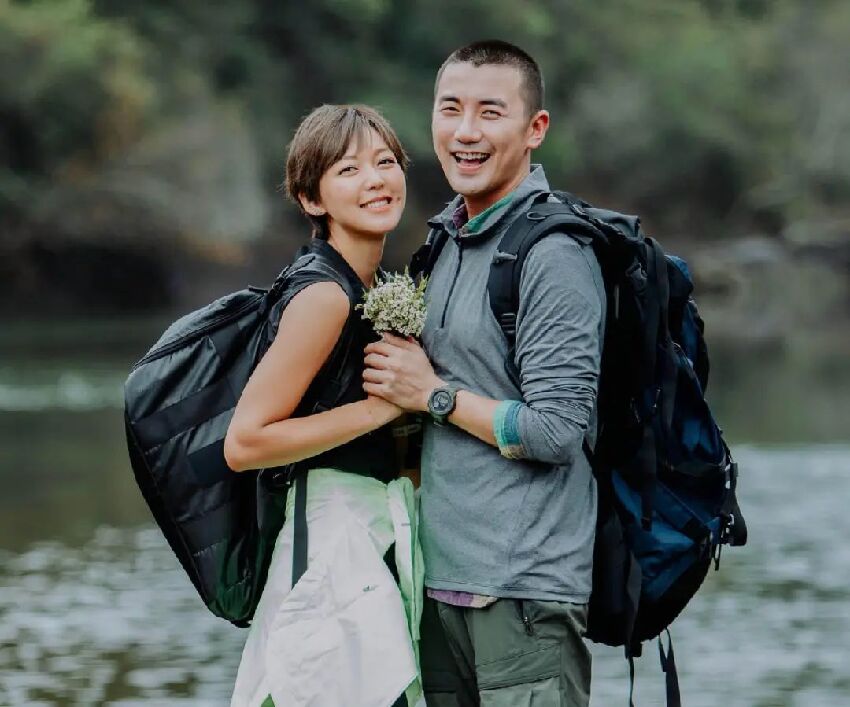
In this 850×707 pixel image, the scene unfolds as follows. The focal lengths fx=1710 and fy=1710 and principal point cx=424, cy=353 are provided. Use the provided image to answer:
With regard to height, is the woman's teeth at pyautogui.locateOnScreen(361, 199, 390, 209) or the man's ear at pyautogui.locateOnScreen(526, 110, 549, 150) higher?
the man's ear at pyautogui.locateOnScreen(526, 110, 549, 150)

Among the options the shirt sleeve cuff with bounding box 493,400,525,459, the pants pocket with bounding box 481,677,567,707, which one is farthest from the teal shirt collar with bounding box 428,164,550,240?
the pants pocket with bounding box 481,677,567,707

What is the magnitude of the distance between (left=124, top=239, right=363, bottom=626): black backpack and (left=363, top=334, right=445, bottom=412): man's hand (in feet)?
0.29

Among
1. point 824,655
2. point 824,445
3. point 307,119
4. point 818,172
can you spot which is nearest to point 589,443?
point 307,119

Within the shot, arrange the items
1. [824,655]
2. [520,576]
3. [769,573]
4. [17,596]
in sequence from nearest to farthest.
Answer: [520,576], [824,655], [17,596], [769,573]

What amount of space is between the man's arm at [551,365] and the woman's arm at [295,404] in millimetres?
236

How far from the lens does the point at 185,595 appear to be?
8.47 m

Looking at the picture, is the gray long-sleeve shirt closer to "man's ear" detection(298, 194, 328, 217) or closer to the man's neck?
the man's neck

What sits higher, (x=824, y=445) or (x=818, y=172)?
(x=818, y=172)

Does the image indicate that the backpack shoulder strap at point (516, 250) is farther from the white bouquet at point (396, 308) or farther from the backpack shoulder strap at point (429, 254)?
the backpack shoulder strap at point (429, 254)

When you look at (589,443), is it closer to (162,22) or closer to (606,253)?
(606,253)

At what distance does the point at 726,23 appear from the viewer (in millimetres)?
66750

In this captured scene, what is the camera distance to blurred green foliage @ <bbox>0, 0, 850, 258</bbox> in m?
32.4

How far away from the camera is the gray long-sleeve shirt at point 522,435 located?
317 cm

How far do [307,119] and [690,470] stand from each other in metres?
1.07
